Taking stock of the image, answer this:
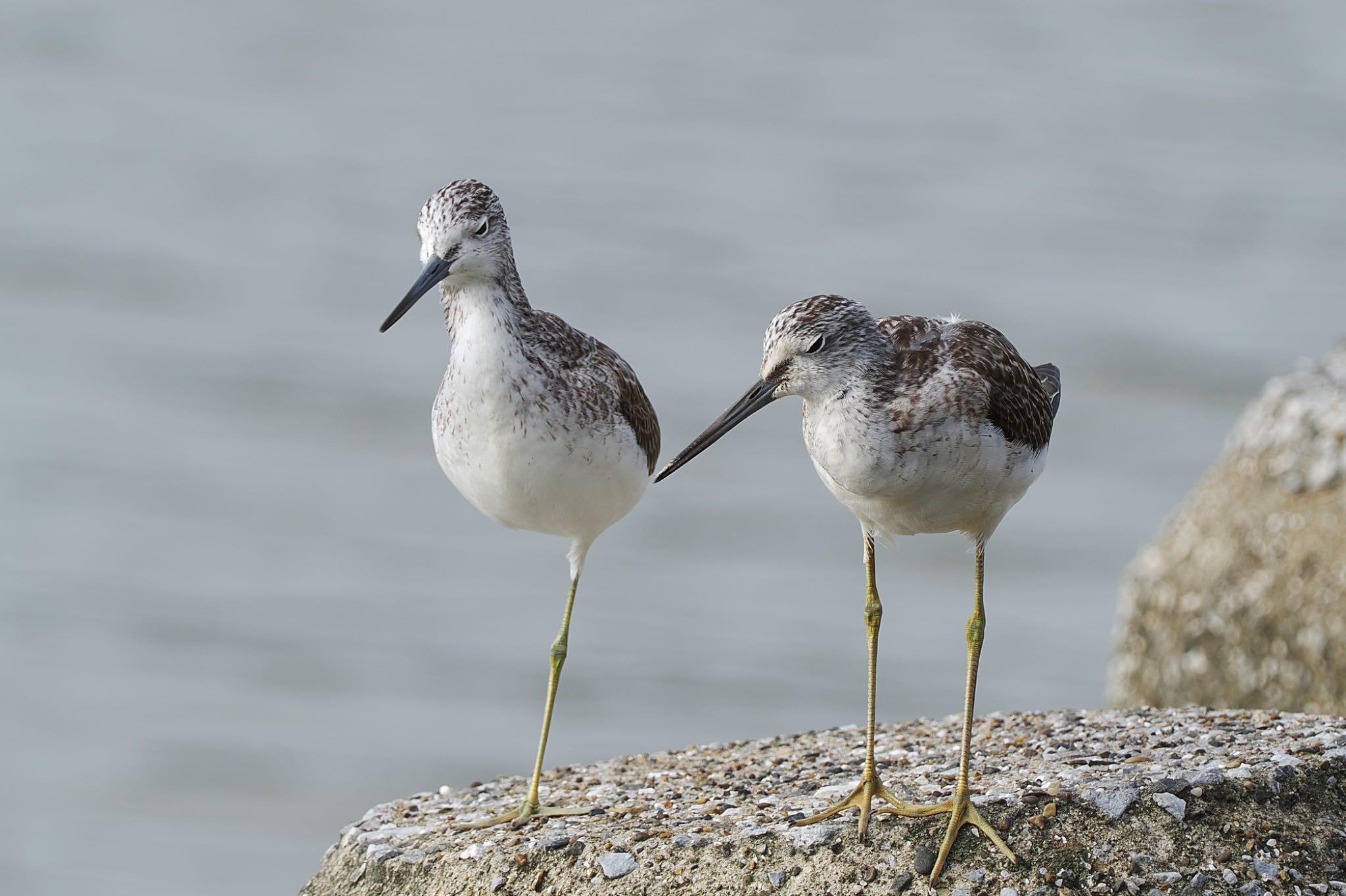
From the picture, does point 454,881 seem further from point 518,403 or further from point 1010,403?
point 1010,403

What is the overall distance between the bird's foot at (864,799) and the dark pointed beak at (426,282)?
255cm

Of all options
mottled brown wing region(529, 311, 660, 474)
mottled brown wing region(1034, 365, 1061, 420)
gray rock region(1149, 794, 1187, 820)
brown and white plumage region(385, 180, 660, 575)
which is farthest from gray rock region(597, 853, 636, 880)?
mottled brown wing region(1034, 365, 1061, 420)

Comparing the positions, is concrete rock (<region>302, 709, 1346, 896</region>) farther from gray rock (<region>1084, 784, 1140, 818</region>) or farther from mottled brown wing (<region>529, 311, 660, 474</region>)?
mottled brown wing (<region>529, 311, 660, 474</region>)

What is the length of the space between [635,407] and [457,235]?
1.19 meters

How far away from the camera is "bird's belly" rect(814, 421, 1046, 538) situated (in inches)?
241

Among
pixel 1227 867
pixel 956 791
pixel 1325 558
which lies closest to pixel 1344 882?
pixel 1227 867

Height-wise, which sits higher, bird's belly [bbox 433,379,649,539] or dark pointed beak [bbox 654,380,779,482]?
bird's belly [bbox 433,379,649,539]

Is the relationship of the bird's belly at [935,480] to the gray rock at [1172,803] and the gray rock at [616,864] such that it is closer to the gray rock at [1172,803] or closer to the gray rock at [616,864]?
the gray rock at [1172,803]

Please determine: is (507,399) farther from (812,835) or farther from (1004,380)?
(812,835)

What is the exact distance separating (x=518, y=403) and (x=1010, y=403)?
196 cm

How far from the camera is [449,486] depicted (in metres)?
18.5

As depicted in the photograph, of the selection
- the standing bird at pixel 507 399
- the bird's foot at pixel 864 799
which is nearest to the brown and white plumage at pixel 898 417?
the standing bird at pixel 507 399

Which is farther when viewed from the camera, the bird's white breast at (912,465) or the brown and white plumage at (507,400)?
the brown and white plumage at (507,400)

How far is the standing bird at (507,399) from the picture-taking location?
6.64 meters
